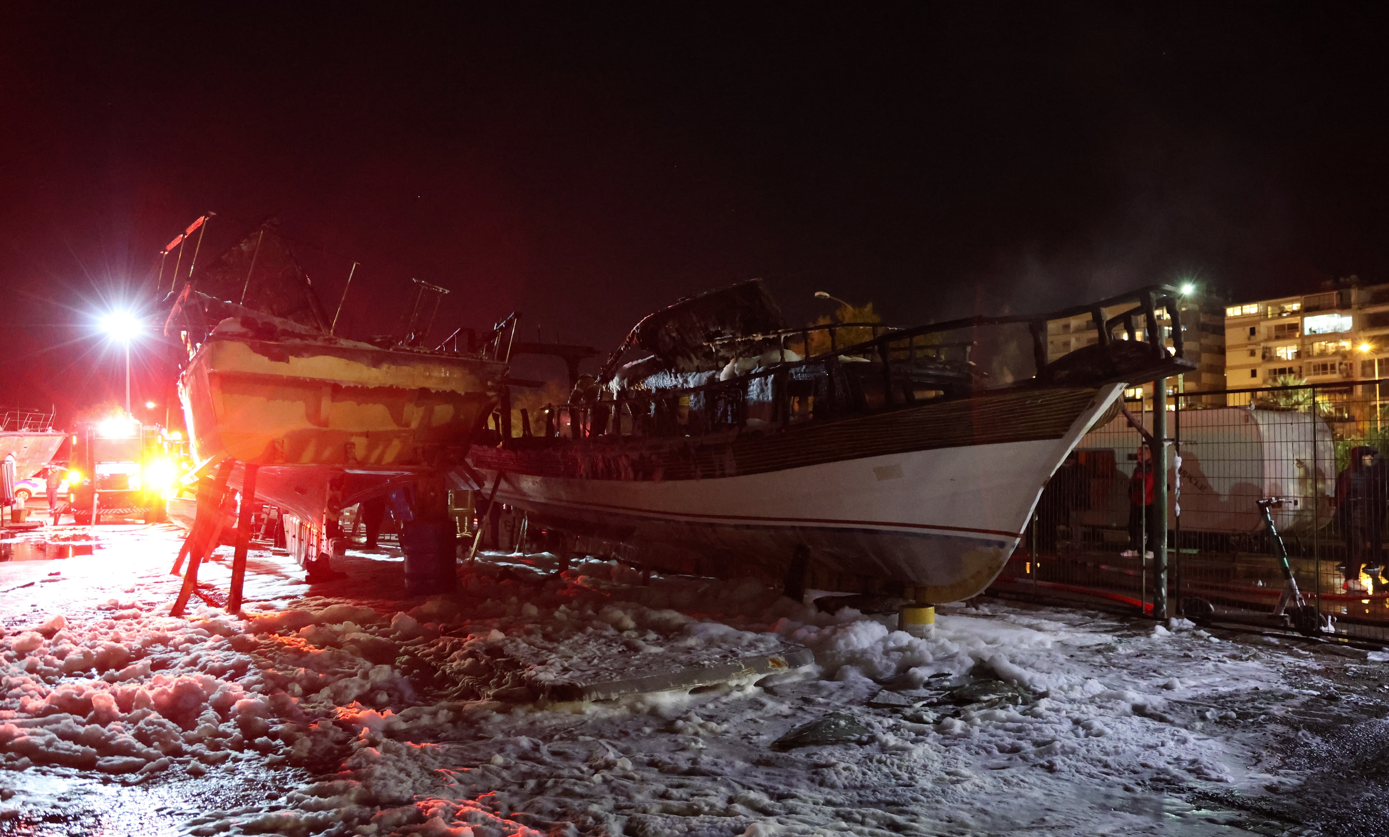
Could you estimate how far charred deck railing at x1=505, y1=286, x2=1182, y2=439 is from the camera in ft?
20.2

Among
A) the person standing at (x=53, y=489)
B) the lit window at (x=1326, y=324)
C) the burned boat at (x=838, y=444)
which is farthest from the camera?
the lit window at (x=1326, y=324)

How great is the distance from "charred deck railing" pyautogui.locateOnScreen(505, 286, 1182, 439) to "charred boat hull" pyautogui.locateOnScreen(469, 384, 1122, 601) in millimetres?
240

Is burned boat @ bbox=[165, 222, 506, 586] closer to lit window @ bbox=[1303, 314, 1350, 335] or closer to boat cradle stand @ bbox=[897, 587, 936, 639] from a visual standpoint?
boat cradle stand @ bbox=[897, 587, 936, 639]

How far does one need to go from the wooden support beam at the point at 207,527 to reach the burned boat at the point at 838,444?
13.5 feet

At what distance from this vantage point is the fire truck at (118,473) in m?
19.4

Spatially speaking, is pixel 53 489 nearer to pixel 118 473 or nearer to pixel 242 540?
pixel 118 473

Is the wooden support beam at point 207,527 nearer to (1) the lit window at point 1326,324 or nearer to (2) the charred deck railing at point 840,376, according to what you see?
(2) the charred deck railing at point 840,376

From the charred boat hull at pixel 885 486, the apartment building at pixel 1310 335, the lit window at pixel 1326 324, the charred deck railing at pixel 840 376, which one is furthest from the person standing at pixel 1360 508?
the lit window at pixel 1326 324

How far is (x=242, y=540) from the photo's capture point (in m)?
7.79

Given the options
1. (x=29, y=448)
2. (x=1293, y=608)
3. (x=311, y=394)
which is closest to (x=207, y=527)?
(x=311, y=394)

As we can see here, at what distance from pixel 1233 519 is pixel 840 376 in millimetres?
8291

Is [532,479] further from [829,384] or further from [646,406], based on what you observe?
[829,384]

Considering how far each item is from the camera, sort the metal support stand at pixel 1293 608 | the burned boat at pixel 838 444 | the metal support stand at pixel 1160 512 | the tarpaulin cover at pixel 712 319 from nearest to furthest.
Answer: the burned boat at pixel 838 444 < the metal support stand at pixel 1293 608 < the metal support stand at pixel 1160 512 < the tarpaulin cover at pixel 712 319

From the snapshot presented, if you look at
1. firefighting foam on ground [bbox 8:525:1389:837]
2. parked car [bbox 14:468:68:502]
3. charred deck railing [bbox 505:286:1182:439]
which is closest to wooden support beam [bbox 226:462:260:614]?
firefighting foam on ground [bbox 8:525:1389:837]
